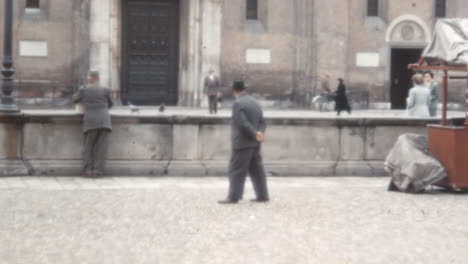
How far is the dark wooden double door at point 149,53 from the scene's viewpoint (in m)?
32.8

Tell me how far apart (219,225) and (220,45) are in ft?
76.1

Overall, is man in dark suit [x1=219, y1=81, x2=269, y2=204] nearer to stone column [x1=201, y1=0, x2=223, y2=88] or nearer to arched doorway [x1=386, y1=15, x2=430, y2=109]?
stone column [x1=201, y1=0, x2=223, y2=88]

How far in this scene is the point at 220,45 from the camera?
32688 mm

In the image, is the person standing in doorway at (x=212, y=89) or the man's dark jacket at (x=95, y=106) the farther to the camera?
the person standing in doorway at (x=212, y=89)

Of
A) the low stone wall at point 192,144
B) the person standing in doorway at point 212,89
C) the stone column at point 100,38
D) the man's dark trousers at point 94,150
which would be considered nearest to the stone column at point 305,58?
the person standing in doorway at point 212,89

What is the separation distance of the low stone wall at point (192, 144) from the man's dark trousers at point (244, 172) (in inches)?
126

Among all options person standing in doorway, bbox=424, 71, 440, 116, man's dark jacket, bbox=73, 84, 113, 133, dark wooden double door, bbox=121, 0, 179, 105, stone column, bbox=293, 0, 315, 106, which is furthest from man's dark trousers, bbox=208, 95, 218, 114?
man's dark jacket, bbox=73, 84, 113, 133

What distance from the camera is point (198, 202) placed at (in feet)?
38.4

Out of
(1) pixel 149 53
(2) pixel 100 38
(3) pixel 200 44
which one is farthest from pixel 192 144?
(1) pixel 149 53

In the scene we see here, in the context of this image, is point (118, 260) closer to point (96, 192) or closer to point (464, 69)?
point (96, 192)

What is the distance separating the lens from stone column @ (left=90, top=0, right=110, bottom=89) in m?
31.7

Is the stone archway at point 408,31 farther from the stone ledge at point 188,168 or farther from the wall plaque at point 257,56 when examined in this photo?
the stone ledge at point 188,168

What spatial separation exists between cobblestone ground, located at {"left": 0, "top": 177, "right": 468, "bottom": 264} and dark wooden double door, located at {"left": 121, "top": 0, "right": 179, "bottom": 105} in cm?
1901

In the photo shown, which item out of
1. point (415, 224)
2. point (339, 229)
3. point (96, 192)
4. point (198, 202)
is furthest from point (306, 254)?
point (96, 192)
